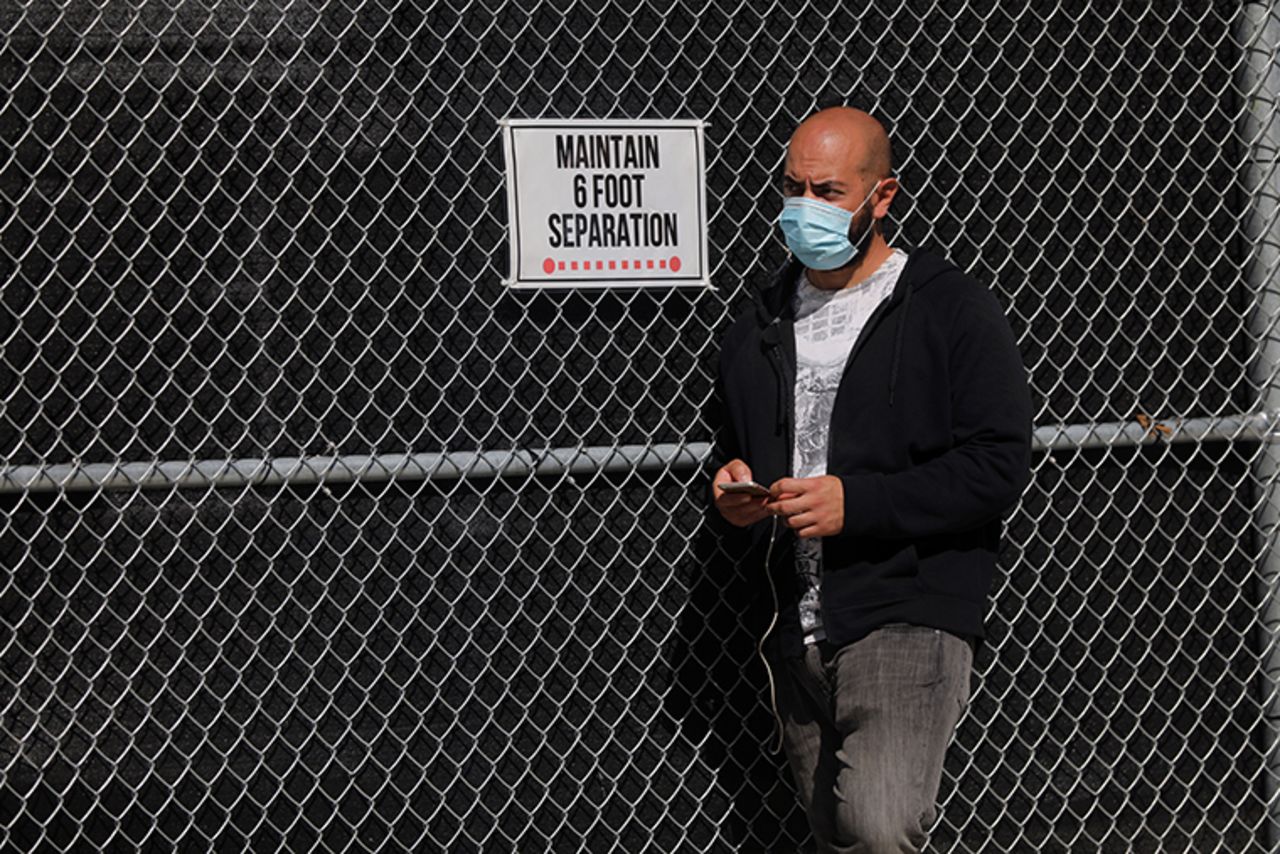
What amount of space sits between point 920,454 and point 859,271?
46cm

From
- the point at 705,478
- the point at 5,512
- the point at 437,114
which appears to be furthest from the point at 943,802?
the point at 5,512

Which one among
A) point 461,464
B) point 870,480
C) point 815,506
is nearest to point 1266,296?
point 870,480

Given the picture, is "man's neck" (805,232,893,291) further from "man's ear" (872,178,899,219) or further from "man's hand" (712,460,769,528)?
"man's hand" (712,460,769,528)

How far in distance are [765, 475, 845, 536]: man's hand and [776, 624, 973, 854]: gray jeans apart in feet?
0.93

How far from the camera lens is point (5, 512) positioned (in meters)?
4.01

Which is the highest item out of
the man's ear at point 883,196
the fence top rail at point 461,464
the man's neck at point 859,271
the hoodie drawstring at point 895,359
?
the man's ear at point 883,196

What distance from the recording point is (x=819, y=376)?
3.64 metres

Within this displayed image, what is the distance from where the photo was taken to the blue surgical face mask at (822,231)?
3.61m

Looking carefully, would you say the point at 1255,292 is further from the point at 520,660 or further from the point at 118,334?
the point at 118,334

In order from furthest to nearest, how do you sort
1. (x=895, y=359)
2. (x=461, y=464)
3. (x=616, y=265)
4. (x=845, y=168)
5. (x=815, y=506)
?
(x=616, y=265)
(x=461, y=464)
(x=845, y=168)
(x=895, y=359)
(x=815, y=506)

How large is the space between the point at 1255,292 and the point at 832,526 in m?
1.89

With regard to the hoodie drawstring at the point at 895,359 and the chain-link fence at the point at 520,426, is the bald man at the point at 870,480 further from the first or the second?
the chain-link fence at the point at 520,426

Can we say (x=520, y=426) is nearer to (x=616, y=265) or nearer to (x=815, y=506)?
(x=616, y=265)

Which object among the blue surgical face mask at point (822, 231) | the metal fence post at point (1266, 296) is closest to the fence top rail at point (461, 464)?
the metal fence post at point (1266, 296)
